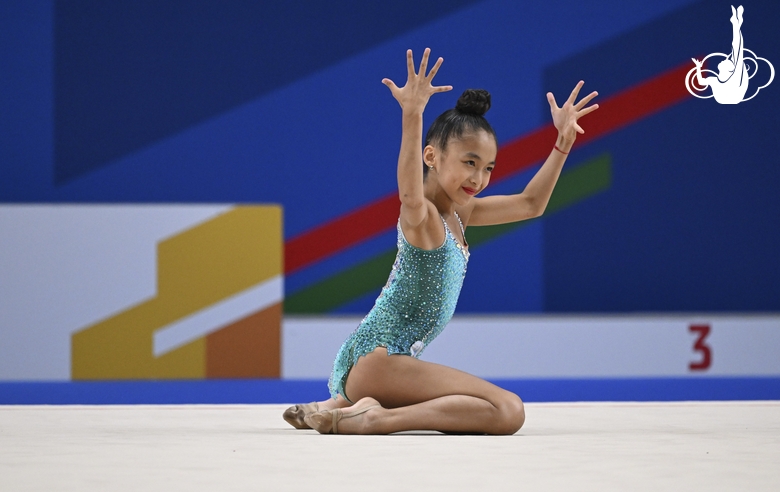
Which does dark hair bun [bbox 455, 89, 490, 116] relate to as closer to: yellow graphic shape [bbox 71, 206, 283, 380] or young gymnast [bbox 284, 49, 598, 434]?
young gymnast [bbox 284, 49, 598, 434]

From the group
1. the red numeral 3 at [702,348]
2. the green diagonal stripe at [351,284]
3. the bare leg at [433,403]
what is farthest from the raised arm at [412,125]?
the green diagonal stripe at [351,284]

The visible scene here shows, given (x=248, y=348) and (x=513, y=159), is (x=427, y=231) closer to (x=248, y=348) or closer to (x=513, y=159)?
(x=248, y=348)

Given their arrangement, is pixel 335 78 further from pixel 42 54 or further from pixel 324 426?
pixel 324 426

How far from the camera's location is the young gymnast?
225 centimetres

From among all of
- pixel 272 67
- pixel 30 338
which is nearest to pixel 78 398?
pixel 30 338

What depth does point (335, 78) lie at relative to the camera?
595 centimetres

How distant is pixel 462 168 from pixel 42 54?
4.17 m

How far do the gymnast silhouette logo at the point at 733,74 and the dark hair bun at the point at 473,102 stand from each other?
4052mm

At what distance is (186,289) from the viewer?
197 inches

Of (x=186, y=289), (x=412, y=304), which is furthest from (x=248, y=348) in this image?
(x=412, y=304)

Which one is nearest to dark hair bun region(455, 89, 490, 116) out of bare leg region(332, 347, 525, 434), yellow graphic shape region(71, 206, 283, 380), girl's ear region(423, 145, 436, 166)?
girl's ear region(423, 145, 436, 166)

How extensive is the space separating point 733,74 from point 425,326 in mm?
4490

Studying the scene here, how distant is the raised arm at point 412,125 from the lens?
211cm

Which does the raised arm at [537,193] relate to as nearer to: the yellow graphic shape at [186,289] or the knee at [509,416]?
the knee at [509,416]
